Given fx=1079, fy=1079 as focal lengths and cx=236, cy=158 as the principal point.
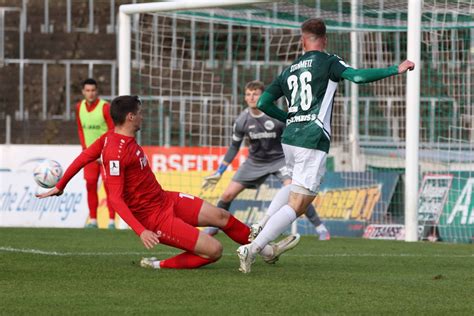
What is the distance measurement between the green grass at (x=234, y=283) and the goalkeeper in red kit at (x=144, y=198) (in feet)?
0.67

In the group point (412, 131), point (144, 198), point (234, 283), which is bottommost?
point (234, 283)

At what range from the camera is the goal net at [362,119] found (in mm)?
15539

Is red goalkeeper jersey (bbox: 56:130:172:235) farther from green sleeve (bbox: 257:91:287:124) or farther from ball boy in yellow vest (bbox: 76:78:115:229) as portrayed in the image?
ball boy in yellow vest (bbox: 76:78:115:229)

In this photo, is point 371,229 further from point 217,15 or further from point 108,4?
point 108,4

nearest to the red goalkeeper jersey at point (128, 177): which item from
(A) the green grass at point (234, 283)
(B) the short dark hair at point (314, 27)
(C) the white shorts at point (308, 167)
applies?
(A) the green grass at point (234, 283)

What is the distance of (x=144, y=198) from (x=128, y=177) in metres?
0.21

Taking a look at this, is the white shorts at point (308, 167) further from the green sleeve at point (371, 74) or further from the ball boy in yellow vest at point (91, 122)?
the ball boy in yellow vest at point (91, 122)

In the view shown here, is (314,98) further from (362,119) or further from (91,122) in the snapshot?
(362,119)

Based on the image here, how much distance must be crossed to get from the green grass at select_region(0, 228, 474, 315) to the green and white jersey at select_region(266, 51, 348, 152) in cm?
107

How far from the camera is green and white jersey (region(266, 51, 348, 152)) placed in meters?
8.43

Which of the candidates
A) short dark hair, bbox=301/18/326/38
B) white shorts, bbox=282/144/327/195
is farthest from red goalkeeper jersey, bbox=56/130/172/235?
short dark hair, bbox=301/18/326/38

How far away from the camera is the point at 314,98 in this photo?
8469mm

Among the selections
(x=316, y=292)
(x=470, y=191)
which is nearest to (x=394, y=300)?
(x=316, y=292)

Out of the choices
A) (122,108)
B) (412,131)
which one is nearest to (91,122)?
(412,131)
